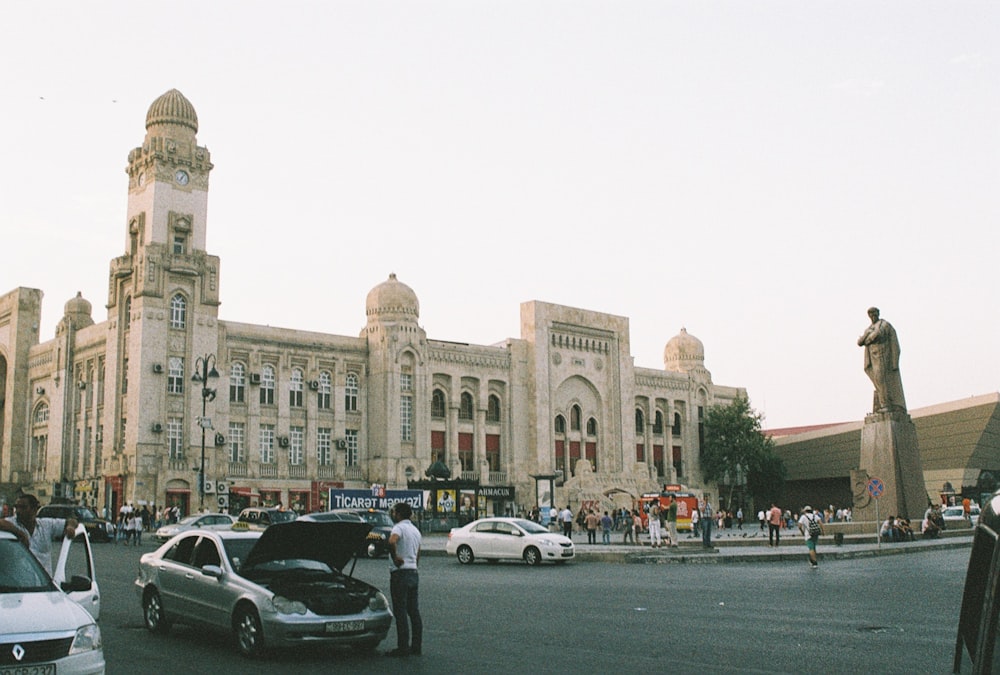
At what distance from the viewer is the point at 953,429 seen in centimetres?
6488

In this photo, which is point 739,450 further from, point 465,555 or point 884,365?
point 465,555

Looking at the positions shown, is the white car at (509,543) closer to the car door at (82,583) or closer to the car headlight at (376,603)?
the car headlight at (376,603)

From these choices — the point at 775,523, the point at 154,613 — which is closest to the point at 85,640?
the point at 154,613

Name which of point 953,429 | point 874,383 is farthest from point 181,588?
point 953,429

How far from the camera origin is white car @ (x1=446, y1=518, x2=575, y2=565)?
84.1ft

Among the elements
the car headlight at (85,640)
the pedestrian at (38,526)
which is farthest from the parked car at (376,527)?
the car headlight at (85,640)

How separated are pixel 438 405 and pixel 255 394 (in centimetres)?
1204

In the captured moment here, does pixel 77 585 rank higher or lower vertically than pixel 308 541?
lower

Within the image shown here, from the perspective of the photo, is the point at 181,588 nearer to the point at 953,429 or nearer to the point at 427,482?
the point at 427,482

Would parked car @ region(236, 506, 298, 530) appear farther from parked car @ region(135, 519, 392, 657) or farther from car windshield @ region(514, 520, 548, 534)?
parked car @ region(135, 519, 392, 657)

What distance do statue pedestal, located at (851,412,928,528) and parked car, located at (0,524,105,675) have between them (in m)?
27.1

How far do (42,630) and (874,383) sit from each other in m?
28.4

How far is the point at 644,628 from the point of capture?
12.3 m

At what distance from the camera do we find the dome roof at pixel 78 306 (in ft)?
205
